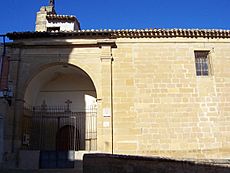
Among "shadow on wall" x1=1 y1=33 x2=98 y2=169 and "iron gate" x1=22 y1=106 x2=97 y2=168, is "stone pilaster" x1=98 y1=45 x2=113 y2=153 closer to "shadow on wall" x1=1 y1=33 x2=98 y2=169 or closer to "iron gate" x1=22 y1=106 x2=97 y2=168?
"shadow on wall" x1=1 y1=33 x2=98 y2=169

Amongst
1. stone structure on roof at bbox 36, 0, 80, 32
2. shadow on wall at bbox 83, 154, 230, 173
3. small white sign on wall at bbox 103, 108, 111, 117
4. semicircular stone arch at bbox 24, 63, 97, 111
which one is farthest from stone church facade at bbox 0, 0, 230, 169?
stone structure on roof at bbox 36, 0, 80, 32

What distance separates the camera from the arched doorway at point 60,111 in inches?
441

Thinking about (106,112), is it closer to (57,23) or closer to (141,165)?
(141,165)

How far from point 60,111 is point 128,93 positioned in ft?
11.9

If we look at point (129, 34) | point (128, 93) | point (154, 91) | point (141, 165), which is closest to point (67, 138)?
point (128, 93)

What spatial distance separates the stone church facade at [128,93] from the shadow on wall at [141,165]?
331cm

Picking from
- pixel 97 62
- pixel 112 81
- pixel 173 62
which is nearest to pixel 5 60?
pixel 97 62

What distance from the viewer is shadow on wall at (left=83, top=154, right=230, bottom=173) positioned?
15.8ft

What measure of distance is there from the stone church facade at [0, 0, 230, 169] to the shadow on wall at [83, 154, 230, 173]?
3314 millimetres

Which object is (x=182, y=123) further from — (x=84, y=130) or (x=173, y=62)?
(x=84, y=130)

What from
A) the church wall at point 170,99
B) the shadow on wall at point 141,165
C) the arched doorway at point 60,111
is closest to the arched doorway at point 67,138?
the arched doorway at point 60,111

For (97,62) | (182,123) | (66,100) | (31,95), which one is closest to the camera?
(182,123)

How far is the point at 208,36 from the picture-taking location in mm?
11055

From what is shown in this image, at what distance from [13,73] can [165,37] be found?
20.4ft
